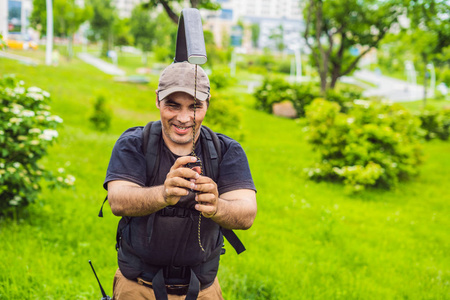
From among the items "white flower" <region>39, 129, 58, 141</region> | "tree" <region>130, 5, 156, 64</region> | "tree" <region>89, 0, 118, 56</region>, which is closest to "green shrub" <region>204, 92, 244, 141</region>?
"white flower" <region>39, 129, 58, 141</region>

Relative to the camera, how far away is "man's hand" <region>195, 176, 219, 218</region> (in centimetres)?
178

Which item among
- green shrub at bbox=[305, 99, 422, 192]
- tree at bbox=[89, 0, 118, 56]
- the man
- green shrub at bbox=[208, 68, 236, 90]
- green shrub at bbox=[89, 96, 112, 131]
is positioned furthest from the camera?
tree at bbox=[89, 0, 118, 56]

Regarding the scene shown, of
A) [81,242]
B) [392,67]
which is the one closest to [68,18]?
[81,242]

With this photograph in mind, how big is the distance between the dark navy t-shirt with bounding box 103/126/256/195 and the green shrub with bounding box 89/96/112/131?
1250cm

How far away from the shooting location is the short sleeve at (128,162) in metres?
2.08

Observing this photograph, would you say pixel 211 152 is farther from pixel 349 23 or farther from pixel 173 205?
pixel 349 23

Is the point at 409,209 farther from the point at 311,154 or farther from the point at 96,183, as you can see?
the point at 96,183

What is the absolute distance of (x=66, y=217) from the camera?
248 inches

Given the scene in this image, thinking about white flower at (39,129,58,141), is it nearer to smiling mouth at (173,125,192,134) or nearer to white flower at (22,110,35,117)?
white flower at (22,110,35,117)

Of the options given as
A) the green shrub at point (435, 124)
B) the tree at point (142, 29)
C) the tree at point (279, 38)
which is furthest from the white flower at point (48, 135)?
the tree at point (279, 38)

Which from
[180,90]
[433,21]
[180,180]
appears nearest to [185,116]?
[180,90]

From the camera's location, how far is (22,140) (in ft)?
17.6

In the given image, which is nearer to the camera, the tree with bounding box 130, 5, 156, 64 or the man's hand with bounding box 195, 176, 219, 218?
the man's hand with bounding box 195, 176, 219, 218

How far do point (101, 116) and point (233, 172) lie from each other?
42.1 ft
